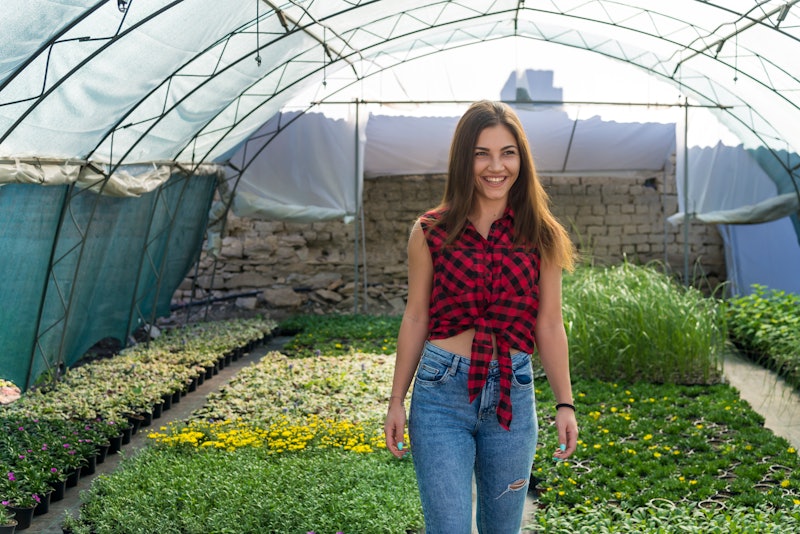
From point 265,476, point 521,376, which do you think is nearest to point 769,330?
point 265,476

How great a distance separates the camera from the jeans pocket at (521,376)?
229cm

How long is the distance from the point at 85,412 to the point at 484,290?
4.27 meters

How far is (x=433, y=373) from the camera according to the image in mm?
2262

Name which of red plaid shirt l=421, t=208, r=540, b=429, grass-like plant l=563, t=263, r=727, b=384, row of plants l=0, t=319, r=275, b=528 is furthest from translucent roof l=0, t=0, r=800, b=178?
red plaid shirt l=421, t=208, r=540, b=429

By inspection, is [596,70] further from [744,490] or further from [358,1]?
[744,490]

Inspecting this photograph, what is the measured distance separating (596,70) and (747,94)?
2676 mm

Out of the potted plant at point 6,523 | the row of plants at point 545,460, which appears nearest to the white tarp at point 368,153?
the row of plants at point 545,460

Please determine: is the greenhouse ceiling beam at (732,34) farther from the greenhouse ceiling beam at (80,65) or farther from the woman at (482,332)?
the woman at (482,332)

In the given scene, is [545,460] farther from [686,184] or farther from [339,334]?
Result: [686,184]

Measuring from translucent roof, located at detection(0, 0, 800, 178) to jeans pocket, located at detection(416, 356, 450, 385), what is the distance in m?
3.15

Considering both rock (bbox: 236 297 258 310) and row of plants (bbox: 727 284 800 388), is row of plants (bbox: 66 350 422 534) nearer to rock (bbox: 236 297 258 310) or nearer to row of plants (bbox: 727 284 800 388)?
row of plants (bbox: 727 284 800 388)

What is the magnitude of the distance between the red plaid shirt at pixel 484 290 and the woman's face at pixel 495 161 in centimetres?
12

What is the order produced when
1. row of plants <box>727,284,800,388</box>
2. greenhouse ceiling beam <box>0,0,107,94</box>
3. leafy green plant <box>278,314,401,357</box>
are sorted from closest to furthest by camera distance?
greenhouse ceiling beam <box>0,0,107,94</box>
row of plants <box>727,284,800,388</box>
leafy green plant <box>278,314,401,357</box>

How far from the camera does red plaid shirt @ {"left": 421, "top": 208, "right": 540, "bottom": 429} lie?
2301 millimetres
